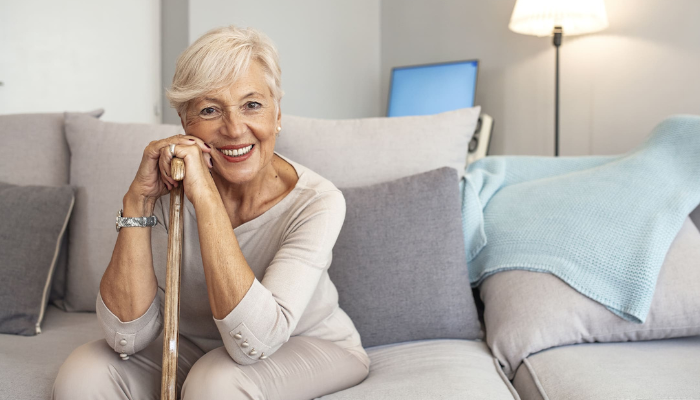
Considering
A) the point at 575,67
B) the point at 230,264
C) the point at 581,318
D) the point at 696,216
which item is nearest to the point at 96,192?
the point at 230,264

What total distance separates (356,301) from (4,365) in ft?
2.65

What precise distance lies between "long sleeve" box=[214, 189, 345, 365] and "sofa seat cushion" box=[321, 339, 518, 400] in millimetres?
212

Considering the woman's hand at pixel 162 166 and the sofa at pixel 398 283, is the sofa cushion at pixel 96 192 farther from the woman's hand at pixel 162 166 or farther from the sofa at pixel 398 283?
the woman's hand at pixel 162 166

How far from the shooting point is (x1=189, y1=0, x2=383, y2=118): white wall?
12.2 feet

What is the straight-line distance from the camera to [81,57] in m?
3.51

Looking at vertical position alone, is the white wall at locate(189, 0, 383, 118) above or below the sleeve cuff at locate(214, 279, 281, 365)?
above

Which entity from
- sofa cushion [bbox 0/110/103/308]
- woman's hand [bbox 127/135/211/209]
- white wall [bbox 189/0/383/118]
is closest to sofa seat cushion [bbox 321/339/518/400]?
woman's hand [bbox 127/135/211/209]

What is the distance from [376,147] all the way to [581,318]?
2.30 ft

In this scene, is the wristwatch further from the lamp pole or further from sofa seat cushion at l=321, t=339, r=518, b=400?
the lamp pole

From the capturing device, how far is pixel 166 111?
3.71 metres

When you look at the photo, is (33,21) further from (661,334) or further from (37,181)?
(661,334)

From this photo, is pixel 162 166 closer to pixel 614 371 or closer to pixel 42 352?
pixel 42 352

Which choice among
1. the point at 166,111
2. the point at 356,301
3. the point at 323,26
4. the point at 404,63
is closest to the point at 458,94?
the point at 404,63

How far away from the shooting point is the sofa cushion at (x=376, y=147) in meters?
1.70
